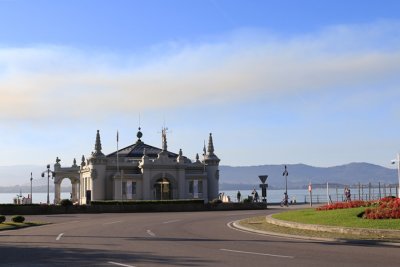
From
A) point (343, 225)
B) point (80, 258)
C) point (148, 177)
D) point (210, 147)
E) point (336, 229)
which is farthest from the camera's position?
point (210, 147)

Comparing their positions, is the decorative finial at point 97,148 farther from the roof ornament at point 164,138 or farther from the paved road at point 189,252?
the paved road at point 189,252

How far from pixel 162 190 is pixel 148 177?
7.98ft

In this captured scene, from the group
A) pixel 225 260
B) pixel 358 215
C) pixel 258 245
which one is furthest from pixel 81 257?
pixel 358 215

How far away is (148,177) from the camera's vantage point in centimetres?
6775

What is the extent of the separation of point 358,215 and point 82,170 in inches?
2061

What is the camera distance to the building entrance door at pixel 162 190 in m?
68.6

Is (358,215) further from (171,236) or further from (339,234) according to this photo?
(171,236)

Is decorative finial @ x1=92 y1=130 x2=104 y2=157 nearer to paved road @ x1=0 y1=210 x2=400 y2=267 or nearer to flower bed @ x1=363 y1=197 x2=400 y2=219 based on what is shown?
paved road @ x1=0 y1=210 x2=400 y2=267

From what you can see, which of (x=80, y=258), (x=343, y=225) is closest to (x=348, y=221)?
(x=343, y=225)

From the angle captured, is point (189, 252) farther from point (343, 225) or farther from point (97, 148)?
point (97, 148)

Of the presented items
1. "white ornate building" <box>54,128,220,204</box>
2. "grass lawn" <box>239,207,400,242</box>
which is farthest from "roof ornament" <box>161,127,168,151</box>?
"grass lawn" <box>239,207,400,242</box>

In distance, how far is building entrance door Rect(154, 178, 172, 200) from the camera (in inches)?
2699

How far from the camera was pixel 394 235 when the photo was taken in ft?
67.5

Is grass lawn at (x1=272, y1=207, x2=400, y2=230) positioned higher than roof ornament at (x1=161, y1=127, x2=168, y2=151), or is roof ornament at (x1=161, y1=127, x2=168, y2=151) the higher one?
roof ornament at (x1=161, y1=127, x2=168, y2=151)
